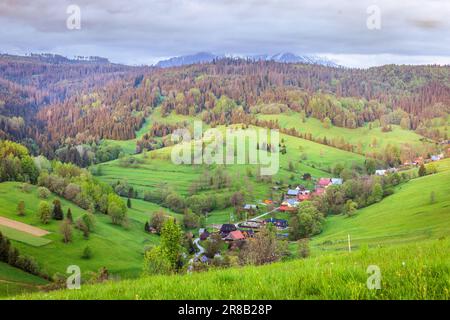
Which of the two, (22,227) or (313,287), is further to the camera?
(22,227)

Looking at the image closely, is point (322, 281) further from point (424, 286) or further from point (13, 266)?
point (13, 266)

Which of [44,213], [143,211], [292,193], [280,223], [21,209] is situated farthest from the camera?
[292,193]

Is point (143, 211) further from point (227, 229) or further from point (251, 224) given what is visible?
point (251, 224)

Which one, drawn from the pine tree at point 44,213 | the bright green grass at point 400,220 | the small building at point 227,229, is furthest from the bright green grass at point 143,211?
the bright green grass at point 400,220

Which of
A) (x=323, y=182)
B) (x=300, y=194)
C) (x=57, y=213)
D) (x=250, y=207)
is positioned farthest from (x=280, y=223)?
(x=57, y=213)

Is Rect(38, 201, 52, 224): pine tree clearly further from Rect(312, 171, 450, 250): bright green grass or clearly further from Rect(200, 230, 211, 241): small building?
Rect(312, 171, 450, 250): bright green grass

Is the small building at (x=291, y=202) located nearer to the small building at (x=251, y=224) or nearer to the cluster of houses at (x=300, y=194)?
the cluster of houses at (x=300, y=194)

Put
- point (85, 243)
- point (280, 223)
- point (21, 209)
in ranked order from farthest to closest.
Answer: point (280, 223)
point (21, 209)
point (85, 243)
